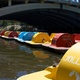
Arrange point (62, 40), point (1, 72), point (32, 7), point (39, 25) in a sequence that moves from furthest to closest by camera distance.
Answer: point (39, 25), point (32, 7), point (62, 40), point (1, 72)

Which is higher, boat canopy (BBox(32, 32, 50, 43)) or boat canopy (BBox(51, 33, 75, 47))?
boat canopy (BBox(51, 33, 75, 47))

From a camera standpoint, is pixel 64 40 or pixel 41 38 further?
pixel 41 38

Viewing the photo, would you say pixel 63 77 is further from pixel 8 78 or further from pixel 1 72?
pixel 1 72

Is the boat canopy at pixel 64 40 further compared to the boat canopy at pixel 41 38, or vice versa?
the boat canopy at pixel 41 38

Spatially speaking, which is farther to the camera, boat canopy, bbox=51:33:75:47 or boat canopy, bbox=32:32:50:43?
boat canopy, bbox=32:32:50:43

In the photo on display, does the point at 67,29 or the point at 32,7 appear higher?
the point at 32,7

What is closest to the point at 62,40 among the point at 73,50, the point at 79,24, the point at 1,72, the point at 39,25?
the point at 1,72

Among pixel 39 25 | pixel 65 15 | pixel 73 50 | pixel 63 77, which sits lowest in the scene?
pixel 39 25

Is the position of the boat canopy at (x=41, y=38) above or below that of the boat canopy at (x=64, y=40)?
below

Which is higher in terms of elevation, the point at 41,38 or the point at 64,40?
the point at 64,40

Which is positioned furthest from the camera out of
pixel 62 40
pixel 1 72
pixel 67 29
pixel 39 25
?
pixel 39 25

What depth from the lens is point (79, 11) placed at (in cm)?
5716

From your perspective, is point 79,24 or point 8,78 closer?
point 8,78

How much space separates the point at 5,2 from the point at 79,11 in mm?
15288
